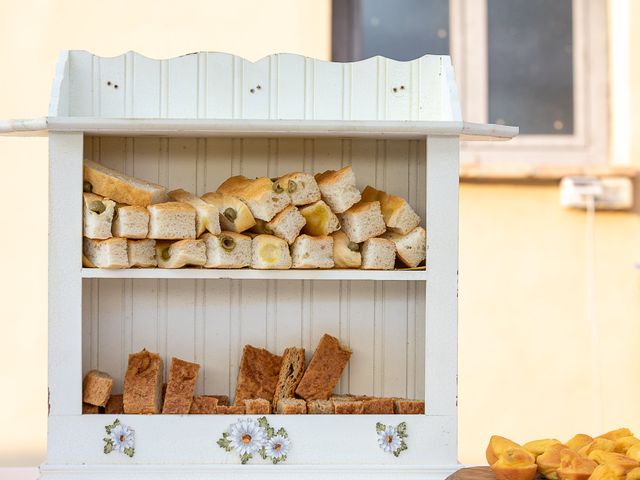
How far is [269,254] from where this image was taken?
1.78m

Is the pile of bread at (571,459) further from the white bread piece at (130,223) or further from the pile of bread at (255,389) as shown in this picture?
the white bread piece at (130,223)

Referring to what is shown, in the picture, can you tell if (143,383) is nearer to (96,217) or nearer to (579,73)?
(96,217)

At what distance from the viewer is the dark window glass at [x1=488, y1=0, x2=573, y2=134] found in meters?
3.77

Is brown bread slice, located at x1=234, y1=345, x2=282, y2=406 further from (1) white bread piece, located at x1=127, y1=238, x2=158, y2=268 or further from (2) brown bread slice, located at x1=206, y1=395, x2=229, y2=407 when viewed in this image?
(1) white bread piece, located at x1=127, y1=238, x2=158, y2=268

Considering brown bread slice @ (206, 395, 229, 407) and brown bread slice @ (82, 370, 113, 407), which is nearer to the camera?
brown bread slice @ (82, 370, 113, 407)

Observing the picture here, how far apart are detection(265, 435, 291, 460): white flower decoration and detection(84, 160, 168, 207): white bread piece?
49 centimetres

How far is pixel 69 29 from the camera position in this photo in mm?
3262

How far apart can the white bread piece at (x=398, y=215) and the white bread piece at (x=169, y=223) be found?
371 mm

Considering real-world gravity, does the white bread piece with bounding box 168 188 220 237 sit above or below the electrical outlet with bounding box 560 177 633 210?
below

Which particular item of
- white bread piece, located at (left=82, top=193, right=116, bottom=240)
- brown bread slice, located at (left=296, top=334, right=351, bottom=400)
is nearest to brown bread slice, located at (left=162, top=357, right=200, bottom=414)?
brown bread slice, located at (left=296, top=334, right=351, bottom=400)

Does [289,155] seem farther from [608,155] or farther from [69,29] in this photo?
[608,155]

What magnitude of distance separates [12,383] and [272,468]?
174 cm

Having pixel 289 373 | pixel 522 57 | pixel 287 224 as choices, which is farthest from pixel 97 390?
pixel 522 57

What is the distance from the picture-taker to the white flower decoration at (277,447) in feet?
5.80
